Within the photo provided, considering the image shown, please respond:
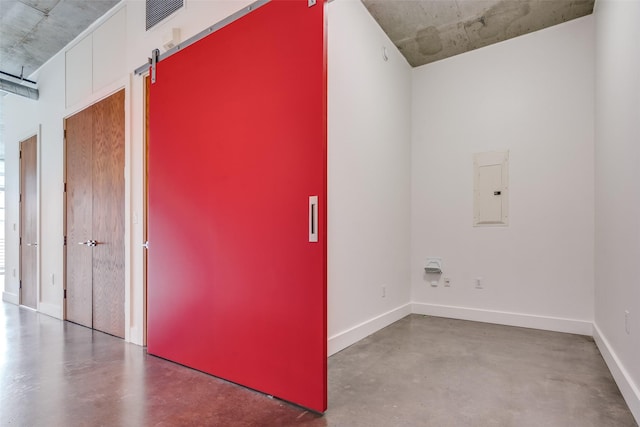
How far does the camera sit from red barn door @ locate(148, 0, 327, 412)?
6.44 ft

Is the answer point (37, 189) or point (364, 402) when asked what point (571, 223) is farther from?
point (37, 189)

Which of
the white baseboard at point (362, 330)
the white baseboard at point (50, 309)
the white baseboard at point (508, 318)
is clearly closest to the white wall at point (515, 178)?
the white baseboard at point (508, 318)

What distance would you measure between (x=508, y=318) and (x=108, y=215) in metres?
4.58

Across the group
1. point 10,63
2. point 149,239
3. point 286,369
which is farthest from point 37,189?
point 286,369

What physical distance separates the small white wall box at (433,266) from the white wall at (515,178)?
0.08 m

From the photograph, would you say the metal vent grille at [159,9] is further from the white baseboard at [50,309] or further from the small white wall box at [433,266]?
the small white wall box at [433,266]

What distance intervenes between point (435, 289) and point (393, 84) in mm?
2657

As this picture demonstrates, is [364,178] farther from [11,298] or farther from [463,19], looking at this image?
[11,298]

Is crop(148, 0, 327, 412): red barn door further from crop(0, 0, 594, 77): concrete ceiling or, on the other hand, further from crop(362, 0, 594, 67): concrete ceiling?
crop(362, 0, 594, 67): concrete ceiling

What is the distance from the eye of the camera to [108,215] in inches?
142

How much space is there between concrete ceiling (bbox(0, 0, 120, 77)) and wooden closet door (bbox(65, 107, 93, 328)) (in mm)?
949

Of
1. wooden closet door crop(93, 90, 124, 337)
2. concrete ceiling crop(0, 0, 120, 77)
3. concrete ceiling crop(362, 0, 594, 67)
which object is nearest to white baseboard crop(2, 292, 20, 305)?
wooden closet door crop(93, 90, 124, 337)

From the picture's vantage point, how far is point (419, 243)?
4.61 m

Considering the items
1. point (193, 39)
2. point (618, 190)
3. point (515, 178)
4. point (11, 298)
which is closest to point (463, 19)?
point (515, 178)
